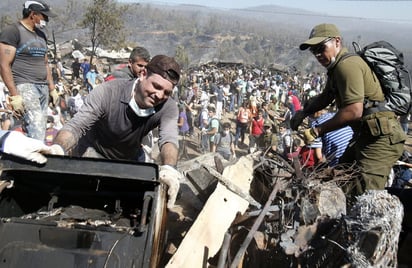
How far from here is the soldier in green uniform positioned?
10.4 ft

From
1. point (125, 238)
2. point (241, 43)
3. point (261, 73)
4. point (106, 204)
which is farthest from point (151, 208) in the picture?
point (241, 43)

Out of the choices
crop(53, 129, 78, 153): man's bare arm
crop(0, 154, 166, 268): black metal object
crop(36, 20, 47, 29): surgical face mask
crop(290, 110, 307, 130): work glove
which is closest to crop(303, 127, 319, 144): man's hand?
crop(290, 110, 307, 130): work glove

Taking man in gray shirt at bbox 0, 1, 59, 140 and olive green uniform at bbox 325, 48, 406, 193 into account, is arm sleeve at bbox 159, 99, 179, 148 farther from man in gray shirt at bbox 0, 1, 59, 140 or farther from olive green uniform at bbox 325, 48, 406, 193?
man in gray shirt at bbox 0, 1, 59, 140

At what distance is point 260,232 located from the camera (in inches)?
122

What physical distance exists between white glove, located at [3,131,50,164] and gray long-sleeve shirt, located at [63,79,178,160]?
2.99 ft

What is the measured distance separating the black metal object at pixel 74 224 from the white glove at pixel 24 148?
42 mm

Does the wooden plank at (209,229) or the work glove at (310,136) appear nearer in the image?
the wooden plank at (209,229)

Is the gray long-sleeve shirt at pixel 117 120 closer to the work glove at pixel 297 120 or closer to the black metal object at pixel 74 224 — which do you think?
the black metal object at pixel 74 224

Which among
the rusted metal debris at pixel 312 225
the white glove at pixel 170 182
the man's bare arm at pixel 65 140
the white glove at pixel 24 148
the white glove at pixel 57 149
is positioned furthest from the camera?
the man's bare arm at pixel 65 140

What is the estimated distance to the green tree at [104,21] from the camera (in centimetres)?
2697

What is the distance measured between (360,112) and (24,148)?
2.53 metres

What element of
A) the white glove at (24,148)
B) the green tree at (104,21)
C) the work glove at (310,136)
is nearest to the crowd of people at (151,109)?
the work glove at (310,136)

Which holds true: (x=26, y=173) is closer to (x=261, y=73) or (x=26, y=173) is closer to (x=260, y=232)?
(x=260, y=232)

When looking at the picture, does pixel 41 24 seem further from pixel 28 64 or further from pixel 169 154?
pixel 169 154
